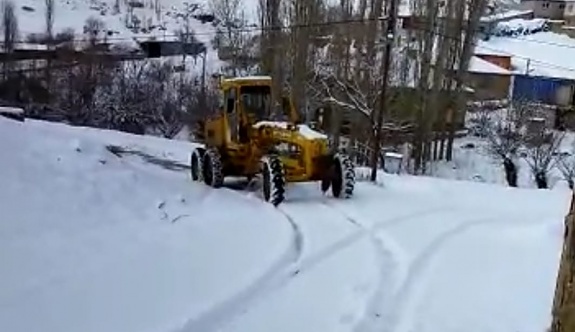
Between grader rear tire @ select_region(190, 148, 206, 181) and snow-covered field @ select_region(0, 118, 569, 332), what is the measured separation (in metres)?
0.62

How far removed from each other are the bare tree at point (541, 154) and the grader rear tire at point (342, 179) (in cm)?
1587

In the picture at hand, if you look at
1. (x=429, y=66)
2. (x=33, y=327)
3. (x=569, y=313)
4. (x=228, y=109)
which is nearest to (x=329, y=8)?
(x=429, y=66)

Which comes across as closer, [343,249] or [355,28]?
[343,249]

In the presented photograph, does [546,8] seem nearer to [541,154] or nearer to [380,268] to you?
[541,154]

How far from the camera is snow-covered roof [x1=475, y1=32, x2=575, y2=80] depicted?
49.4m

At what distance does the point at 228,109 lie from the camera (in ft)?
42.0

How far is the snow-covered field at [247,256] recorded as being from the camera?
21.0ft

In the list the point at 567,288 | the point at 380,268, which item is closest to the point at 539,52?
the point at 380,268

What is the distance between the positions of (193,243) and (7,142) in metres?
4.99

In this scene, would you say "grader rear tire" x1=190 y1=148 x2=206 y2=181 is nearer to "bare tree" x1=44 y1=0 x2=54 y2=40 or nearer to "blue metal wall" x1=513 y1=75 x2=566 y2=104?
"blue metal wall" x1=513 y1=75 x2=566 y2=104

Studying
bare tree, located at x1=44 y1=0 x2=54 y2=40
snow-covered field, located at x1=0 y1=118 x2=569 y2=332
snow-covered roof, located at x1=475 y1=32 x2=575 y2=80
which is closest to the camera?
snow-covered field, located at x1=0 y1=118 x2=569 y2=332

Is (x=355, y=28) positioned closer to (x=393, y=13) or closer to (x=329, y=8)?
(x=329, y=8)

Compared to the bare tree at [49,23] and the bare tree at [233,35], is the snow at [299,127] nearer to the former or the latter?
the bare tree at [233,35]

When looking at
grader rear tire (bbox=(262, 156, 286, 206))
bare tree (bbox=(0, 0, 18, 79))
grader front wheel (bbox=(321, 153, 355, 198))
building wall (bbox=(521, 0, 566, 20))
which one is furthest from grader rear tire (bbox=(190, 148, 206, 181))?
building wall (bbox=(521, 0, 566, 20))
